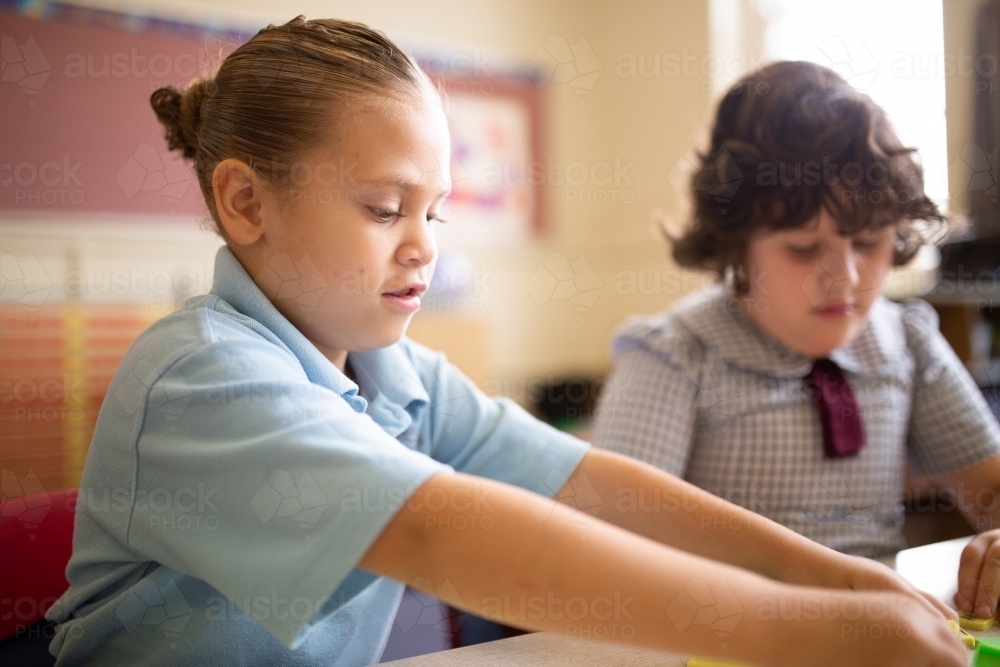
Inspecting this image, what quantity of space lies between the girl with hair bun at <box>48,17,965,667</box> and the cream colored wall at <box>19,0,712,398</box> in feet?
7.22

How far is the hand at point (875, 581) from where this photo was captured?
1.84 feet

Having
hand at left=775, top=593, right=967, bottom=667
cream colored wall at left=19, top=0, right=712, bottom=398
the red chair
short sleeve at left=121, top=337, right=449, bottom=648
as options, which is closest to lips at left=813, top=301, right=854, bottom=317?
hand at left=775, top=593, right=967, bottom=667

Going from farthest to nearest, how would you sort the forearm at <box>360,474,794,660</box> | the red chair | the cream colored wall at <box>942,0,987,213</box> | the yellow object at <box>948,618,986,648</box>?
the cream colored wall at <box>942,0,987,213</box> < the red chair < the yellow object at <box>948,618,986,648</box> < the forearm at <box>360,474,794,660</box>

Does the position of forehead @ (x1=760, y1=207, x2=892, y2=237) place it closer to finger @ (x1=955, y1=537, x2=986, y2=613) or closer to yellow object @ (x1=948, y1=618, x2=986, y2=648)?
finger @ (x1=955, y1=537, x2=986, y2=613)

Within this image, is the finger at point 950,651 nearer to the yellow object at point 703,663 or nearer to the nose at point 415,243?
the yellow object at point 703,663

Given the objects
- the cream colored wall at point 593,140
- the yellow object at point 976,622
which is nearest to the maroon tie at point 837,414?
the yellow object at point 976,622

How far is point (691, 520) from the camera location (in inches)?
26.3

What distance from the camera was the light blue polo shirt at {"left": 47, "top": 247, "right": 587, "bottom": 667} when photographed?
43cm

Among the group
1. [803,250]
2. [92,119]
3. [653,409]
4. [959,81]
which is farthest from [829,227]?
[92,119]

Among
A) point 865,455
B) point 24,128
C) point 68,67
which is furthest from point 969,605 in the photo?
point 68,67

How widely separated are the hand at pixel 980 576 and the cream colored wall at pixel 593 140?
2234 mm

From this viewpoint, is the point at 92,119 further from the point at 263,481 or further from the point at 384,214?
the point at 263,481

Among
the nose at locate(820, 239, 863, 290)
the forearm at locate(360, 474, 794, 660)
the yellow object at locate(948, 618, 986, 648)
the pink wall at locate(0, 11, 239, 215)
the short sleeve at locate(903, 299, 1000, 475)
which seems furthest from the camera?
the pink wall at locate(0, 11, 239, 215)

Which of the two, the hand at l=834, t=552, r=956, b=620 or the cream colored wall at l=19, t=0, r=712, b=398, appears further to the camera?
the cream colored wall at l=19, t=0, r=712, b=398
